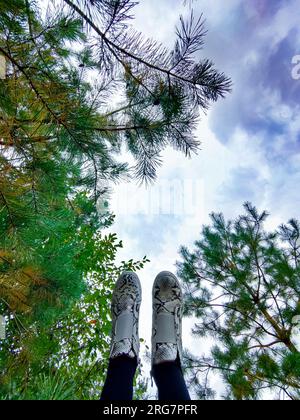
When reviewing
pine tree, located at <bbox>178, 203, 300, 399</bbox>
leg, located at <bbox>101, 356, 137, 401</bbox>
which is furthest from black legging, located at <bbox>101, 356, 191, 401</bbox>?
pine tree, located at <bbox>178, 203, 300, 399</bbox>

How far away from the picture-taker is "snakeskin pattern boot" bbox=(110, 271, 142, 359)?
3.96ft

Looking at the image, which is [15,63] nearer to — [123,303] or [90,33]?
[90,33]

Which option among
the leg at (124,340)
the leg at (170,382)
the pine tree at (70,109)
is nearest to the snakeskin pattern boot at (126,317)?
the leg at (124,340)

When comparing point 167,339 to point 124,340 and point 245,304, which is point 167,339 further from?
point 245,304

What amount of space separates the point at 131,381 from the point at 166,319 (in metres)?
0.42

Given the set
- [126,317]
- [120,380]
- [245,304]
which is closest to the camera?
[120,380]

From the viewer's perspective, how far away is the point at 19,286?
1.59 metres

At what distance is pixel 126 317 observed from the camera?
139 centimetres

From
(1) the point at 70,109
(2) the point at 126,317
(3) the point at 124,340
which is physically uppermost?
(1) the point at 70,109

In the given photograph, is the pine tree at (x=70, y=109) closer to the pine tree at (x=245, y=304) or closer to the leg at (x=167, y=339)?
the leg at (x=167, y=339)

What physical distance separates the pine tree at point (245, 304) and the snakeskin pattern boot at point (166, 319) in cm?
65

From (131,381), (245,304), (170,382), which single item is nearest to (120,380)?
(131,381)

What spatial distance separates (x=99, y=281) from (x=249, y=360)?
1454mm
